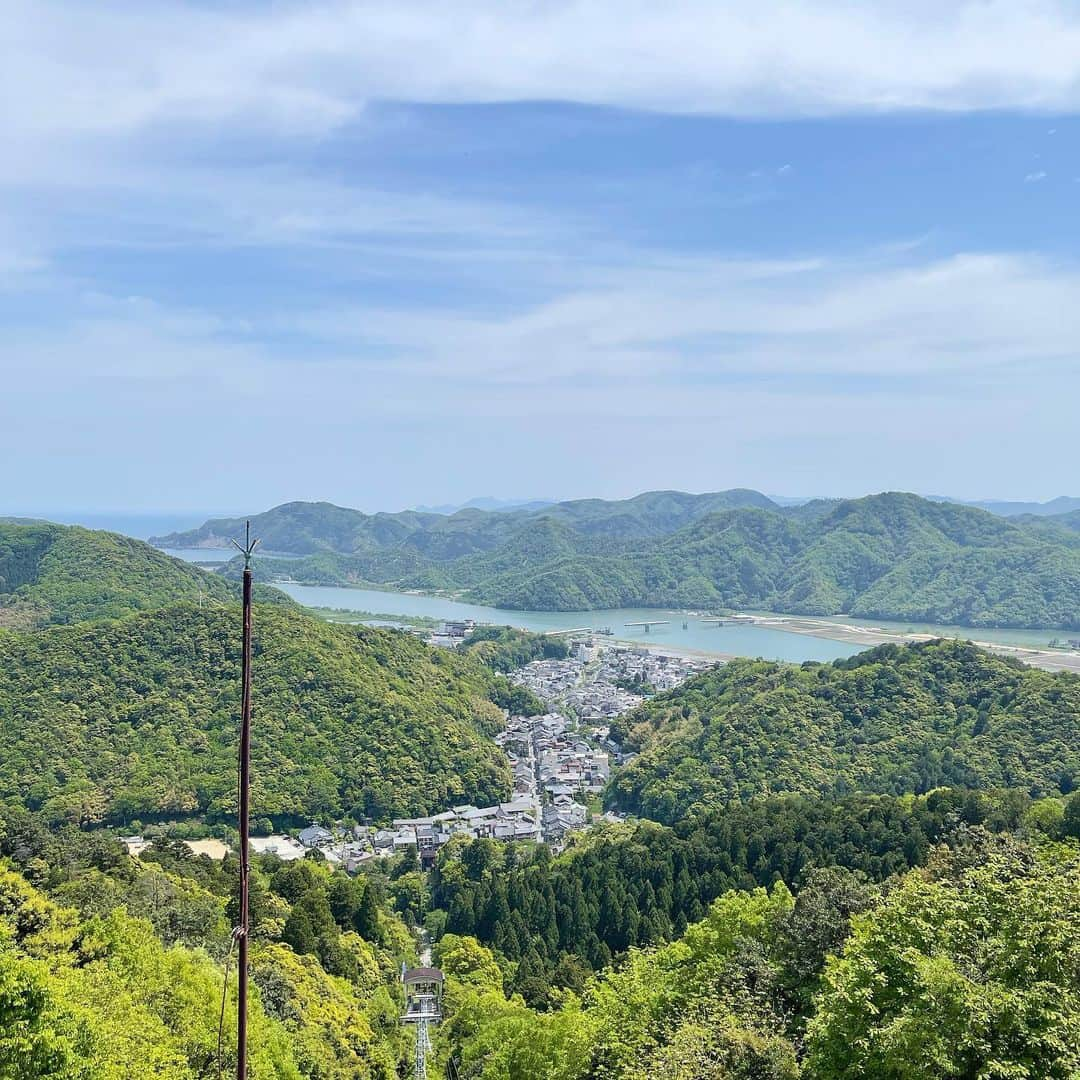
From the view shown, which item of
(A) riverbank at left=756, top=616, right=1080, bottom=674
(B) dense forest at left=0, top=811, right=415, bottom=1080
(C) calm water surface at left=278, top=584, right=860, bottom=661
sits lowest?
(C) calm water surface at left=278, top=584, right=860, bottom=661

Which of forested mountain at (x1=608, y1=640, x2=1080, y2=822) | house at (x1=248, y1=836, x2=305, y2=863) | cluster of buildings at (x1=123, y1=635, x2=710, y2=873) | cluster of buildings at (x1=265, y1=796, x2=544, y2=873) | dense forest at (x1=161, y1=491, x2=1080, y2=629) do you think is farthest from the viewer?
dense forest at (x1=161, y1=491, x2=1080, y2=629)

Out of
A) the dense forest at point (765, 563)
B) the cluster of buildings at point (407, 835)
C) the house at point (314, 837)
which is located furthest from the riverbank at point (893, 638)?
the house at point (314, 837)

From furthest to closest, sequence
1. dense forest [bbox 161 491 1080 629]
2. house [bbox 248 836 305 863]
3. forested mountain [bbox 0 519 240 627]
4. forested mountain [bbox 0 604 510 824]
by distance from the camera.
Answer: dense forest [bbox 161 491 1080 629] → forested mountain [bbox 0 519 240 627] → forested mountain [bbox 0 604 510 824] → house [bbox 248 836 305 863]

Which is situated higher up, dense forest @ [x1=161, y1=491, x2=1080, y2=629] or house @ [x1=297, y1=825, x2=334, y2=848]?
dense forest @ [x1=161, y1=491, x2=1080, y2=629]

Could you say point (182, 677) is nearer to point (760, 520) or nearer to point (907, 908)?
point (907, 908)

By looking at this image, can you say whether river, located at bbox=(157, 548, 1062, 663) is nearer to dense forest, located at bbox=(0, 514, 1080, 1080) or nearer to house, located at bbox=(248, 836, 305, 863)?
dense forest, located at bbox=(0, 514, 1080, 1080)

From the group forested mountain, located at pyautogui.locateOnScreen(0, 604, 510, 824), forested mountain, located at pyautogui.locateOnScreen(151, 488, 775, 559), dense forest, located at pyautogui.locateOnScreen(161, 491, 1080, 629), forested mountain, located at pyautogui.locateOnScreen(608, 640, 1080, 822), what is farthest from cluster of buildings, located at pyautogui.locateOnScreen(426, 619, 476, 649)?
forested mountain, located at pyautogui.locateOnScreen(151, 488, 775, 559)
